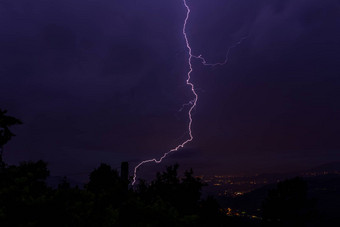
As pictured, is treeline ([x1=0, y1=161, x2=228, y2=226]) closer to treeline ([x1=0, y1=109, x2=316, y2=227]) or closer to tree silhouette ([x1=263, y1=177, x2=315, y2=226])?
treeline ([x1=0, y1=109, x2=316, y2=227])

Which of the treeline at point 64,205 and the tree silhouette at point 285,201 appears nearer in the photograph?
the treeline at point 64,205

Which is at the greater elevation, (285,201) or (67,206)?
(285,201)

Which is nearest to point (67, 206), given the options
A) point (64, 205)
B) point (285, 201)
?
point (64, 205)

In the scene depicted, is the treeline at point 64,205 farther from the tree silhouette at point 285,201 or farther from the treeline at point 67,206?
the tree silhouette at point 285,201

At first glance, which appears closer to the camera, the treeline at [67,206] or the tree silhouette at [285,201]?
the treeline at [67,206]

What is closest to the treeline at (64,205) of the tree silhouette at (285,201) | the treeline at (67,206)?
the treeline at (67,206)

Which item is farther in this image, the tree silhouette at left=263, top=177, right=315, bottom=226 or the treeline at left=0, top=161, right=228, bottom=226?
the tree silhouette at left=263, top=177, right=315, bottom=226

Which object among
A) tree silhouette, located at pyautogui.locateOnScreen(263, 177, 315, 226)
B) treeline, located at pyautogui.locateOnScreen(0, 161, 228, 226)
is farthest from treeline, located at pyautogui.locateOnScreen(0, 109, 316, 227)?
tree silhouette, located at pyautogui.locateOnScreen(263, 177, 315, 226)

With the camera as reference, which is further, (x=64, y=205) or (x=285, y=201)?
(x=285, y=201)

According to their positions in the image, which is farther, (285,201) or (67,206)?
(285,201)

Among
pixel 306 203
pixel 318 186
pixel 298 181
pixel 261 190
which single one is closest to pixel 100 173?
pixel 298 181

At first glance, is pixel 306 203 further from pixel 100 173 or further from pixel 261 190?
pixel 261 190

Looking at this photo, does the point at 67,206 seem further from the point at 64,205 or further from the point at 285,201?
the point at 285,201
